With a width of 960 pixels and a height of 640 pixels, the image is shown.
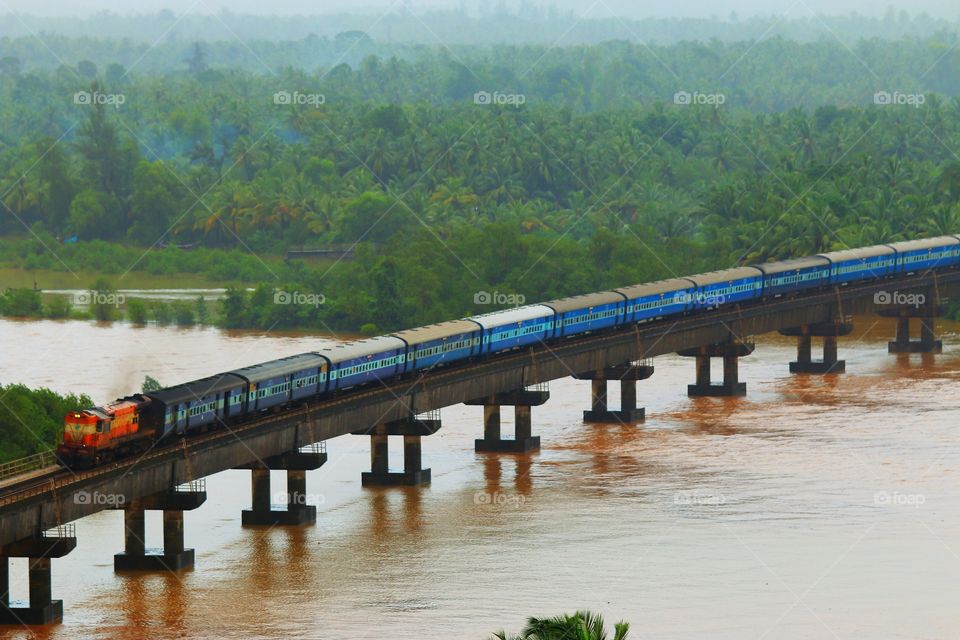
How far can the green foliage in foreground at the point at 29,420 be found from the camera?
241 feet

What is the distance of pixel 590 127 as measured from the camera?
18725cm

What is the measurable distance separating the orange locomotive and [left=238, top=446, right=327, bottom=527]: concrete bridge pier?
7.14 metres

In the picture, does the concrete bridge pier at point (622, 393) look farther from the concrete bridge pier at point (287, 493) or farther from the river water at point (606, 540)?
the concrete bridge pier at point (287, 493)

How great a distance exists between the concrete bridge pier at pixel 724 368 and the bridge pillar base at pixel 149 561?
129 feet

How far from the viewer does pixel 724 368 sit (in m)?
98.3

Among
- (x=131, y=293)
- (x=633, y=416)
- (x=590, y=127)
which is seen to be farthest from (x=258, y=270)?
(x=633, y=416)

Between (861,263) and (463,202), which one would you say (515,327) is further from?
(463,202)

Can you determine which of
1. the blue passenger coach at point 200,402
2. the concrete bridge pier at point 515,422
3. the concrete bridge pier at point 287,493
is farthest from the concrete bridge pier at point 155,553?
the concrete bridge pier at point 515,422

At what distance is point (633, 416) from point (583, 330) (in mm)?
5153

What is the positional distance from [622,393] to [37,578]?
126 ft

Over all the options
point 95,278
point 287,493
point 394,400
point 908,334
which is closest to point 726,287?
point 908,334

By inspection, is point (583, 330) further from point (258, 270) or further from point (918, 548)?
point (258, 270)

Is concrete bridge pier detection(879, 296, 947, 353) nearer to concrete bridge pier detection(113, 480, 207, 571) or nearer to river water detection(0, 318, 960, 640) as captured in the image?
river water detection(0, 318, 960, 640)

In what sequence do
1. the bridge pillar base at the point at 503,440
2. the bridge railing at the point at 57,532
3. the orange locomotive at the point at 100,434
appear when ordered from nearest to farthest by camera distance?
1. the bridge railing at the point at 57,532
2. the orange locomotive at the point at 100,434
3. the bridge pillar base at the point at 503,440
